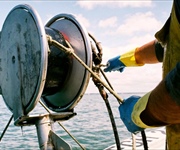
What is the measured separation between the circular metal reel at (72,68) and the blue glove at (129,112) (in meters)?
0.44

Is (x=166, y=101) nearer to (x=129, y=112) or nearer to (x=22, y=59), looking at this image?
(x=129, y=112)

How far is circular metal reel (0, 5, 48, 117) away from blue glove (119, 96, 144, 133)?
25.7 inches

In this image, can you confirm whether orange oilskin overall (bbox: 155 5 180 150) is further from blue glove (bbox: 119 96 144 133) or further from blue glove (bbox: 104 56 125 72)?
blue glove (bbox: 104 56 125 72)

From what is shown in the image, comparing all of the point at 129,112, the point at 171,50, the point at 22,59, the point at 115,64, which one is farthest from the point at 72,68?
the point at 115,64

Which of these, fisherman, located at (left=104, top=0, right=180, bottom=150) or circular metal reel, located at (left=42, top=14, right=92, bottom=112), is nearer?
fisherman, located at (left=104, top=0, right=180, bottom=150)

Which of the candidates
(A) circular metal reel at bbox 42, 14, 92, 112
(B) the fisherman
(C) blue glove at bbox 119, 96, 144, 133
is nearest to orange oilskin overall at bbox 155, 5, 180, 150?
(B) the fisherman

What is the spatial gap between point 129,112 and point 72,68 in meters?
0.77

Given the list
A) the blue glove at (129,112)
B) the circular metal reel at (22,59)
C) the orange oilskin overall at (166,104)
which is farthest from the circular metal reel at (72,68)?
the orange oilskin overall at (166,104)

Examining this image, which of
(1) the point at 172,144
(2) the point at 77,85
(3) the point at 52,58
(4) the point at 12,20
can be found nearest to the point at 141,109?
(1) the point at 172,144

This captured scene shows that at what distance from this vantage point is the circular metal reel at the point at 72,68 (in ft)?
8.19

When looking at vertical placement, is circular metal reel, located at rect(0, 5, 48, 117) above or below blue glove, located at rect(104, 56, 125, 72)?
above

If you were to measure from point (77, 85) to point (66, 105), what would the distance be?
0.25 meters

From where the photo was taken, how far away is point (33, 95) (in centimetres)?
213

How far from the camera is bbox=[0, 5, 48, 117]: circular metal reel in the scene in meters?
2.10
